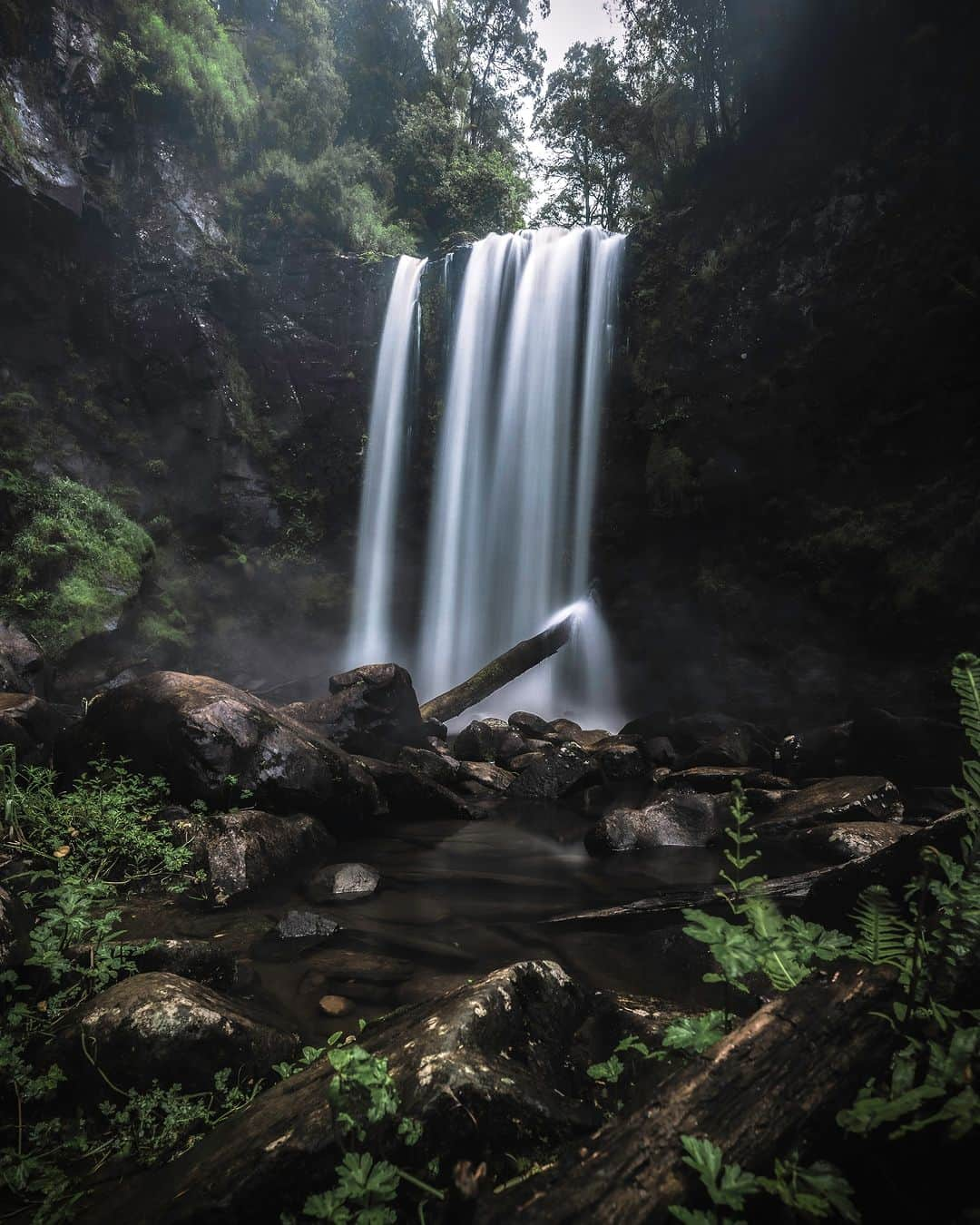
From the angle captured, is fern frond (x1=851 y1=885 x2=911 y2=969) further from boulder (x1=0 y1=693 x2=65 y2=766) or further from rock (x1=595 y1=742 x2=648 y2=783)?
rock (x1=595 y1=742 x2=648 y2=783)

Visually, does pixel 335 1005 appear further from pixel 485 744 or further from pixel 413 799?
pixel 485 744

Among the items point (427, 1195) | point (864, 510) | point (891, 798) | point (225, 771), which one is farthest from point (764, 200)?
point (427, 1195)

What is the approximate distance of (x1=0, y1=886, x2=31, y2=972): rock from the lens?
269 centimetres

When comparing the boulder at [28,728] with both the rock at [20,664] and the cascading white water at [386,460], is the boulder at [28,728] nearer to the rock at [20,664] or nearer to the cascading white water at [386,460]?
the rock at [20,664]

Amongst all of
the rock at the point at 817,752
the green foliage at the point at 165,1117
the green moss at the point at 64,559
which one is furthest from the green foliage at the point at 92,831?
the rock at the point at 817,752

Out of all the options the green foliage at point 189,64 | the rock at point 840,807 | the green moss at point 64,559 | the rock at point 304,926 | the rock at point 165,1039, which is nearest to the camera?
the rock at point 165,1039

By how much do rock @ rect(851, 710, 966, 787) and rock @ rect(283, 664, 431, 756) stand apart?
626 cm

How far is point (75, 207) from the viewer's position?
14555 millimetres

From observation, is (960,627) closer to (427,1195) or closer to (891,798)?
Result: (891,798)

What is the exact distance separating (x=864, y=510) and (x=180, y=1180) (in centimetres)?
1191

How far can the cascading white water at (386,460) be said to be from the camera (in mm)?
16609

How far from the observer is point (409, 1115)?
1659 mm

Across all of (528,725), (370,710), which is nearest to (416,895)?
(370,710)

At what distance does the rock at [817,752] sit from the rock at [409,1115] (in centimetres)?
728
